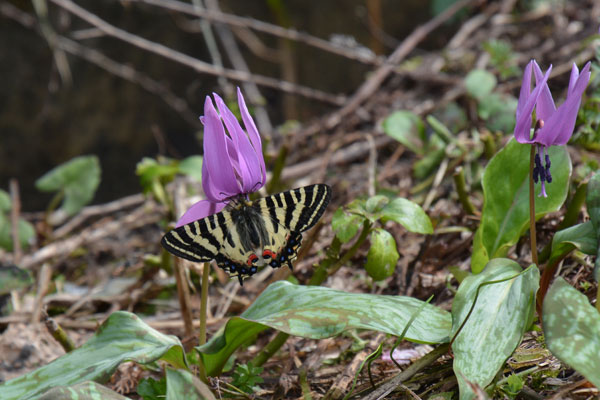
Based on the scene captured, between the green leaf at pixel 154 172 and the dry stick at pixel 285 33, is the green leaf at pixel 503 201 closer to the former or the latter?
the green leaf at pixel 154 172

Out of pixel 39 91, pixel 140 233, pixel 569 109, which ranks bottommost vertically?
pixel 140 233

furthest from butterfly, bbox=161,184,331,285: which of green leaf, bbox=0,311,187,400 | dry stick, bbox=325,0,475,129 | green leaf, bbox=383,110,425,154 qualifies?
dry stick, bbox=325,0,475,129

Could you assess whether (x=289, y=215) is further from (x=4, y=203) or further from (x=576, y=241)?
(x=4, y=203)

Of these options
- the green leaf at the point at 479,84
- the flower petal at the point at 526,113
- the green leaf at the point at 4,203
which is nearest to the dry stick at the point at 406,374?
the flower petal at the point at 526,113

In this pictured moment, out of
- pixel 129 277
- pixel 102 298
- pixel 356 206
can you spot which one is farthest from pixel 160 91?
pixel 356 206

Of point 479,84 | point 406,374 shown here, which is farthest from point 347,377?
point 479,84

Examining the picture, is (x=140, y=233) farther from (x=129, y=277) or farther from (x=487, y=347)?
(x=487, y=347)

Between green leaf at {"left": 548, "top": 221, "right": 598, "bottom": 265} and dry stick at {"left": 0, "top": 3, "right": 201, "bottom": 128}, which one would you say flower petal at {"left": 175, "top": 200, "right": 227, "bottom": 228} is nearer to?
green leaf at {"left": 548, "top": 221, "right": 598, "bottom": 265}
